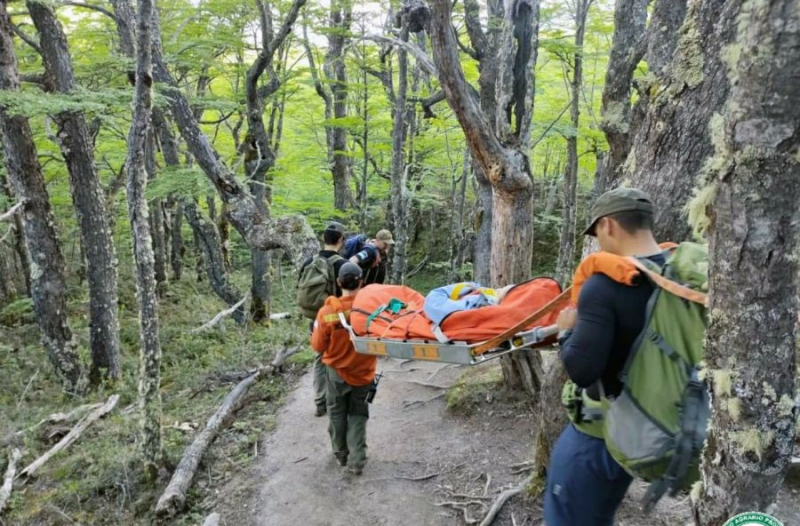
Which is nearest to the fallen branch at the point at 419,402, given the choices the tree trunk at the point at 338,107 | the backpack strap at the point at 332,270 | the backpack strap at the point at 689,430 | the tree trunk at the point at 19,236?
the backpack strap at the point at 332,270

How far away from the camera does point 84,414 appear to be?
8.48m

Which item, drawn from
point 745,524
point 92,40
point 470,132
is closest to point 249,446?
point 470,132

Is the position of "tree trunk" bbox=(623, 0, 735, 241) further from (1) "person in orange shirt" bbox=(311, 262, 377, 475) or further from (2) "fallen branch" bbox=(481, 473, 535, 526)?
(1) "person in orange shirt" bbox=(311, 262, 377, 475)

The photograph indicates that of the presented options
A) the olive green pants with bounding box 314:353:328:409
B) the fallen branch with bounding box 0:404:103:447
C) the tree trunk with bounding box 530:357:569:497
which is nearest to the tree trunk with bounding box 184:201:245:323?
the fallen branch with bounding box 0:404:103:447

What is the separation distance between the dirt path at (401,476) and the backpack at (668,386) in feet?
7.63

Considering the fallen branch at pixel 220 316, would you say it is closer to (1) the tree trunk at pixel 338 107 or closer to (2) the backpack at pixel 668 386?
(1) the tree trunk at pixel 338 107

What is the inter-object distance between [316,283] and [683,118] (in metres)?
4.12

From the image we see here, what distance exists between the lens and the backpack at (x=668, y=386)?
2076 mm

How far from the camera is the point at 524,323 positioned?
321 cm

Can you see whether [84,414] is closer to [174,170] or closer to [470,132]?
[174,170]

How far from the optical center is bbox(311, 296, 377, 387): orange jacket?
505cm

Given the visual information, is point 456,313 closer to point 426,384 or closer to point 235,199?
point 426,384

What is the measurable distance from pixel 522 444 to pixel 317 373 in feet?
8.47

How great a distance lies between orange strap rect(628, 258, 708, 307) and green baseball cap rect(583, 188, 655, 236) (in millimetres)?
357
